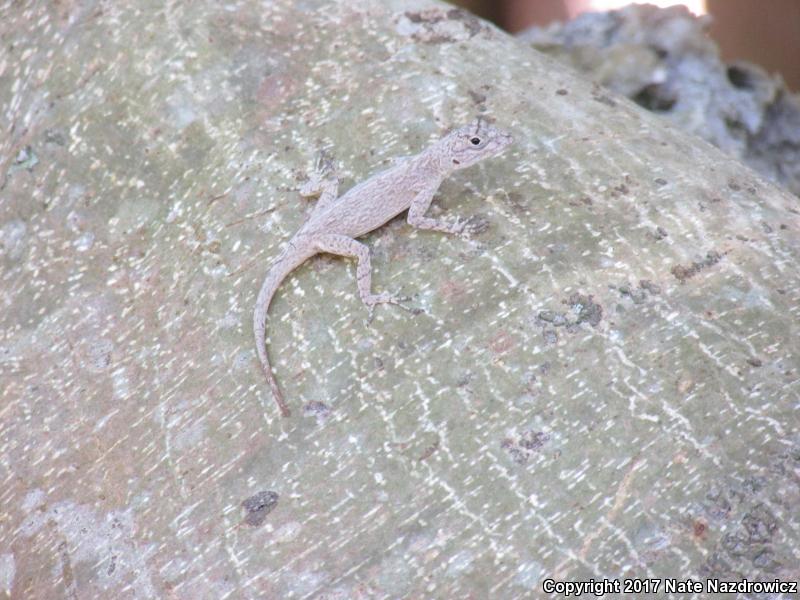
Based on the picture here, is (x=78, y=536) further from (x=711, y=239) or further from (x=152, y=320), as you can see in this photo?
(x=711, y=239)

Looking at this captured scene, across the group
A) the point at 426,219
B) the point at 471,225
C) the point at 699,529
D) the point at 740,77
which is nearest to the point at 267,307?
the point at 426,219

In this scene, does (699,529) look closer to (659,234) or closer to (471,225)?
(659,234)

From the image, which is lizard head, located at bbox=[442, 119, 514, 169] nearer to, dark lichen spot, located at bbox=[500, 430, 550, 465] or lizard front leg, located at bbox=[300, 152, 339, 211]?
lizard front leg, located at bbox=[300, 152, 339, 211]

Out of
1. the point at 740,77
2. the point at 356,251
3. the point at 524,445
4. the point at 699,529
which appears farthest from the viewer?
the point at 740,77

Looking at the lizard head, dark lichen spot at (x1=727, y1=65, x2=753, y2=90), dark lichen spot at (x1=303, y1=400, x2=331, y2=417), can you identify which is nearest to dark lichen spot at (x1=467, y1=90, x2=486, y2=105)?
the lizard head

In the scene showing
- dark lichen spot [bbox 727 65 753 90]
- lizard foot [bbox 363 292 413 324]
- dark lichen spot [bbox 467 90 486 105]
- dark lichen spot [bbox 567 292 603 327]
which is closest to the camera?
dark lichen spot [bbox 567 292 603 327]

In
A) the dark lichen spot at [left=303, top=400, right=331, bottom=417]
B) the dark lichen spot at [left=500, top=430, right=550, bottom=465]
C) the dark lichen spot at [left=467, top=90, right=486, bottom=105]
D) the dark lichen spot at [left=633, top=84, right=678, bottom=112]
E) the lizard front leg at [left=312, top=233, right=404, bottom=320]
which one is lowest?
the dark lichen spot at [left=633, top=84, right=678, bottom=112]

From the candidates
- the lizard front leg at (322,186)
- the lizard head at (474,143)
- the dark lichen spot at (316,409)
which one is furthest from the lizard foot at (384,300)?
the lizard head at (474,143)

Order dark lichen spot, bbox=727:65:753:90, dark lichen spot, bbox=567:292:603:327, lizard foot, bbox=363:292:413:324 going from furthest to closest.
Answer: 1. dark lichen spot, bbox=727:65:753:90
2. lizard foot, bbox=363:292:413:324
3. dark lichen spot, bbox=567:292:603:327
